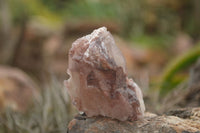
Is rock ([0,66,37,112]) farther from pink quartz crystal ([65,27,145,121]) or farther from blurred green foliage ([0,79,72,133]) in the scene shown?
pink quartz crystal ([65,27,145,121])

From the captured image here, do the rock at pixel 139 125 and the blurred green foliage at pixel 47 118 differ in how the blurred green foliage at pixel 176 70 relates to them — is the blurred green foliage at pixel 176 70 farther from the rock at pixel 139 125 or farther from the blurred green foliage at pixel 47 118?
the rock at pixel 139 125

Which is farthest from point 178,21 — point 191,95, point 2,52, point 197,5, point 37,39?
point 191,95

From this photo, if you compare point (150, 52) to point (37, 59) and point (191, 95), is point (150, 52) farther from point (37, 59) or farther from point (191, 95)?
point (191, 95)

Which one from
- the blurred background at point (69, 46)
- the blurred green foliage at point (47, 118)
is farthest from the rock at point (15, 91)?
the blurred green foliage at point (47, 118)

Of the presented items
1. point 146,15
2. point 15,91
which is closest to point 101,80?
point 15,91

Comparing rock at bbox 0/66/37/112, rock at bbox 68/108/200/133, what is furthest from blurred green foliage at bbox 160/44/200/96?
rock at bbox 68/108/200/133
